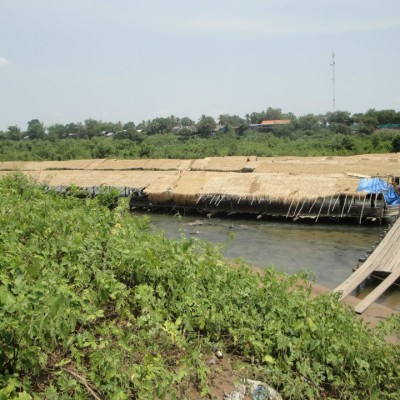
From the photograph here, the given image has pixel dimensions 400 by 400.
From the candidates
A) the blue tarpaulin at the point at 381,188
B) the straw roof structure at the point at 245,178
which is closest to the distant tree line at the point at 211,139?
the straw roof structure at the point at 245,178

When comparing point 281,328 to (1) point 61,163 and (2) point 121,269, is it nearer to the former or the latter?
(2) point 121,269

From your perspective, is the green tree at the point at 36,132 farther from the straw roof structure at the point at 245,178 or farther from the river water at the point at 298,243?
the river water at the point at 298,243

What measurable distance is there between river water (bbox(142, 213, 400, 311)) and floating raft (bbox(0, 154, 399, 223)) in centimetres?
68

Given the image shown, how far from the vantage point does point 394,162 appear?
2175cm

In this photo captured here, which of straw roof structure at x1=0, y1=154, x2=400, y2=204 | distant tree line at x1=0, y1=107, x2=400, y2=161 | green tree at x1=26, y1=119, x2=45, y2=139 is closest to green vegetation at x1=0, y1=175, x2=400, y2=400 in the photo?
straw roof structure at x1=0, y1=154, x2=400, y2=204

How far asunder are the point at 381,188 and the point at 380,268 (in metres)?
7.51

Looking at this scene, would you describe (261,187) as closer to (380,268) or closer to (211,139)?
(380,268)

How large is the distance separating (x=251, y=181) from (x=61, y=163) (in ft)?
55.4

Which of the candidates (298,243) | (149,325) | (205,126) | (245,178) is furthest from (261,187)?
(205,126)

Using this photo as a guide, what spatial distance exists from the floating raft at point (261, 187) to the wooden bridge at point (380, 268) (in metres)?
5.35

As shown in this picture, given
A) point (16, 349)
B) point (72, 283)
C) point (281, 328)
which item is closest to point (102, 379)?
point (16, 349)

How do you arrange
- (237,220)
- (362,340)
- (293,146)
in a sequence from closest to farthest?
(362,340)
(237,220)
(293,146)

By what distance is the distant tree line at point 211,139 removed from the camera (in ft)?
118

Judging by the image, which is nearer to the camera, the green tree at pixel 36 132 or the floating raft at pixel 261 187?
the floating raft at pixel 261 187
